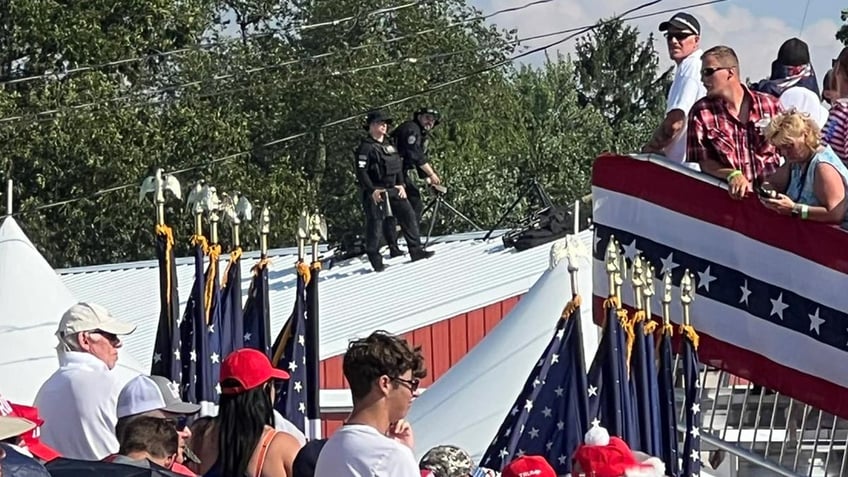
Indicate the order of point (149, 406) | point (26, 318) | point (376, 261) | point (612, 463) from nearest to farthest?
point (612, 463)
point (149, 406)
point (26, 318)
point (376, 261)

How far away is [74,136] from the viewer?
3228 cm

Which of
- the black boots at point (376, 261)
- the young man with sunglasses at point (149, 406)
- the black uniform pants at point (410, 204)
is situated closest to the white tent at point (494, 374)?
the young man with sunglasses at point (149, 406)

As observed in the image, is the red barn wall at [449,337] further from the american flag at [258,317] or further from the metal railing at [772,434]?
the metal railing at [772,434]

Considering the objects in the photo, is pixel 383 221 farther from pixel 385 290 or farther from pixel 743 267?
pixel 743 267

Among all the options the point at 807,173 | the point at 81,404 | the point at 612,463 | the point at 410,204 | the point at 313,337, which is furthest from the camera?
the point at 410,204

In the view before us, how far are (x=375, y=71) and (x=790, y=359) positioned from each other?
3193 cm

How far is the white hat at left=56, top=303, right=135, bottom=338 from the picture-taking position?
7086 mm

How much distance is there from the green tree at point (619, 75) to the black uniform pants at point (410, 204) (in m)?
40.4

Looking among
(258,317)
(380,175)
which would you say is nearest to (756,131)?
(258,317)

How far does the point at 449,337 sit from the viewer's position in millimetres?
17766

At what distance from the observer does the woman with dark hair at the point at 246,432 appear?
18.6 ft

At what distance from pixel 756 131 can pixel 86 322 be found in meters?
3.23

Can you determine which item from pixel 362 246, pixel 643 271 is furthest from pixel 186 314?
pixel 362 246

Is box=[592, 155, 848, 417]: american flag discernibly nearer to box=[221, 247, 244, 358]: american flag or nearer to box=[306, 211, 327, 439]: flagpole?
box=[306, 211, 327, 439]: flagpole
